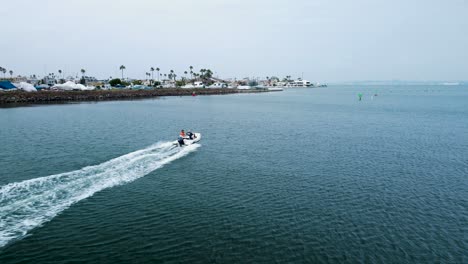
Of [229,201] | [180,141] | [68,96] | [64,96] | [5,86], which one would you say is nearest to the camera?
[229,201]

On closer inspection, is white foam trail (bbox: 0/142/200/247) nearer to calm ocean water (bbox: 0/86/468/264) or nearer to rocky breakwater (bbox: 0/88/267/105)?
calm ocean water (bbox: 0/86/468/264)

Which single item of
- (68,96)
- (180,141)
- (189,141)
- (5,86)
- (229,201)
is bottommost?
(229,201)

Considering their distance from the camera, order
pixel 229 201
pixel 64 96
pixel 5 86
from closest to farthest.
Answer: pixel 229 201
pixel 5 86
pixel 64 96

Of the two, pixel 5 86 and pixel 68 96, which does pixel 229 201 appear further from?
pixel 5 86

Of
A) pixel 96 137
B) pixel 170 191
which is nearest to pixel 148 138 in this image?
pixel 96 137

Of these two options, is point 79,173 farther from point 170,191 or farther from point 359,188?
point 359,188

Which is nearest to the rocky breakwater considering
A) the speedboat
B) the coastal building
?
the coastal building

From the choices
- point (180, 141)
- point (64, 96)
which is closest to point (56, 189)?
point (180, 141)
